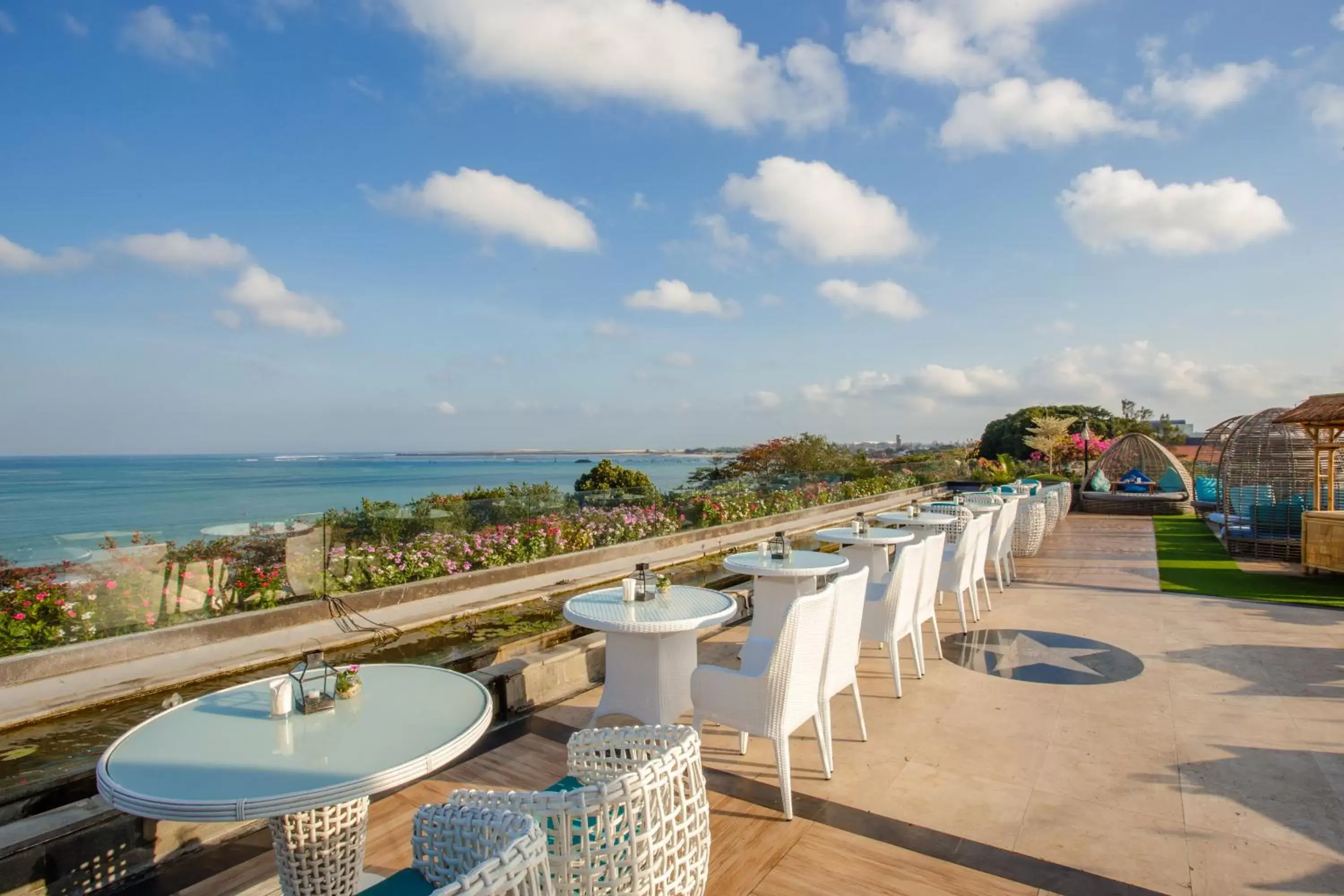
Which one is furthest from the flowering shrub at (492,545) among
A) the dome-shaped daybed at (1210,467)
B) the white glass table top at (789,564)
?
the dome-shaped daybed at (1210,467)

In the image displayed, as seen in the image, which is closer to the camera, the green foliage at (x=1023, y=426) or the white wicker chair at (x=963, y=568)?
the white wicker chair at (x=963, y=568)

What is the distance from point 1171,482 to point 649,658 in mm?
19445

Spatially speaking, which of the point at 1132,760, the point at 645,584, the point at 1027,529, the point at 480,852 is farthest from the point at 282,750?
the point at 1027,529

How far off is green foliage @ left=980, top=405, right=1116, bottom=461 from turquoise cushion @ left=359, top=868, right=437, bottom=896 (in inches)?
1692

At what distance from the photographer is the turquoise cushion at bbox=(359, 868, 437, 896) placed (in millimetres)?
1501

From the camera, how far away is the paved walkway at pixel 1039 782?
2.39 m

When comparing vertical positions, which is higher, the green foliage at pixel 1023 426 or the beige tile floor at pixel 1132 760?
the green foliage at pixel 1023 426

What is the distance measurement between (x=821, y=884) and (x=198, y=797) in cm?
192

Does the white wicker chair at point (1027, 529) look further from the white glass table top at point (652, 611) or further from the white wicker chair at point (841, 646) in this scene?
the white glass table top at point (652, 611)

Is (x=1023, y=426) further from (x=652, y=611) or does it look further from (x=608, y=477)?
(x=652, y=611)

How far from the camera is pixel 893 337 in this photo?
16312 mm

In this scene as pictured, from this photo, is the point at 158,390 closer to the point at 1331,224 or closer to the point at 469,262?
the point at 469,262

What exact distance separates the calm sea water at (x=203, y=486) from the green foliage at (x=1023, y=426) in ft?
67.8

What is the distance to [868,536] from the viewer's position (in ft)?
20.6
